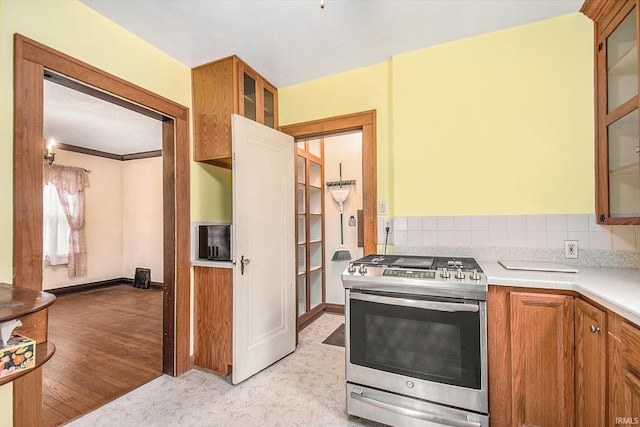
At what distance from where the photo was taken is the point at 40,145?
5.11 feet

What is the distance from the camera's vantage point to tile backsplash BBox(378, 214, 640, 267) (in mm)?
1814

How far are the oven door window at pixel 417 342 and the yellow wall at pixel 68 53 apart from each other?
183 centimetres

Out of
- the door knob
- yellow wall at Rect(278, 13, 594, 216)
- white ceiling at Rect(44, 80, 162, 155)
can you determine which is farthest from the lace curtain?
yellow wall at Rect(278, 13, 594, 216)

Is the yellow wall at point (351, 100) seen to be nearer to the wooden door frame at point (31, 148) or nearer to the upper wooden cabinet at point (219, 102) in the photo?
the upper wooden cabinet at point (219, 102)

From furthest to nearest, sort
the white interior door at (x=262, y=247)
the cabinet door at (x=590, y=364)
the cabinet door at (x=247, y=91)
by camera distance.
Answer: the cabinet door at (x=247, y=91), the white interior door at (x=262, y=247), the cabinet door at (x=590, y=364)

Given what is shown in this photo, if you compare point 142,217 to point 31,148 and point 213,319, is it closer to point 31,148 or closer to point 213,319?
point 213,319

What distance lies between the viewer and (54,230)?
4.68 m

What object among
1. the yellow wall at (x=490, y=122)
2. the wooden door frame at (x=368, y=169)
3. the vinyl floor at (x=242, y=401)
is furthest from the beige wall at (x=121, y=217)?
the yellow wall at (x=490, y=122)

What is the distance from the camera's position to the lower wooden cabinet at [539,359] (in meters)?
1.35

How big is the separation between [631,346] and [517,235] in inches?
41.6

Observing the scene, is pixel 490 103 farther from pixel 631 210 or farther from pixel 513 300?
pixel 513 300

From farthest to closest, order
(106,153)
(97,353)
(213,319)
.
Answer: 1. (106,153)
2. (97,353)
3. (213,319)

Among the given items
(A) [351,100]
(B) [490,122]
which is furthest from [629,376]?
(A) [351,100]

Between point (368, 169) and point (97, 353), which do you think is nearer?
point (368, 169)
